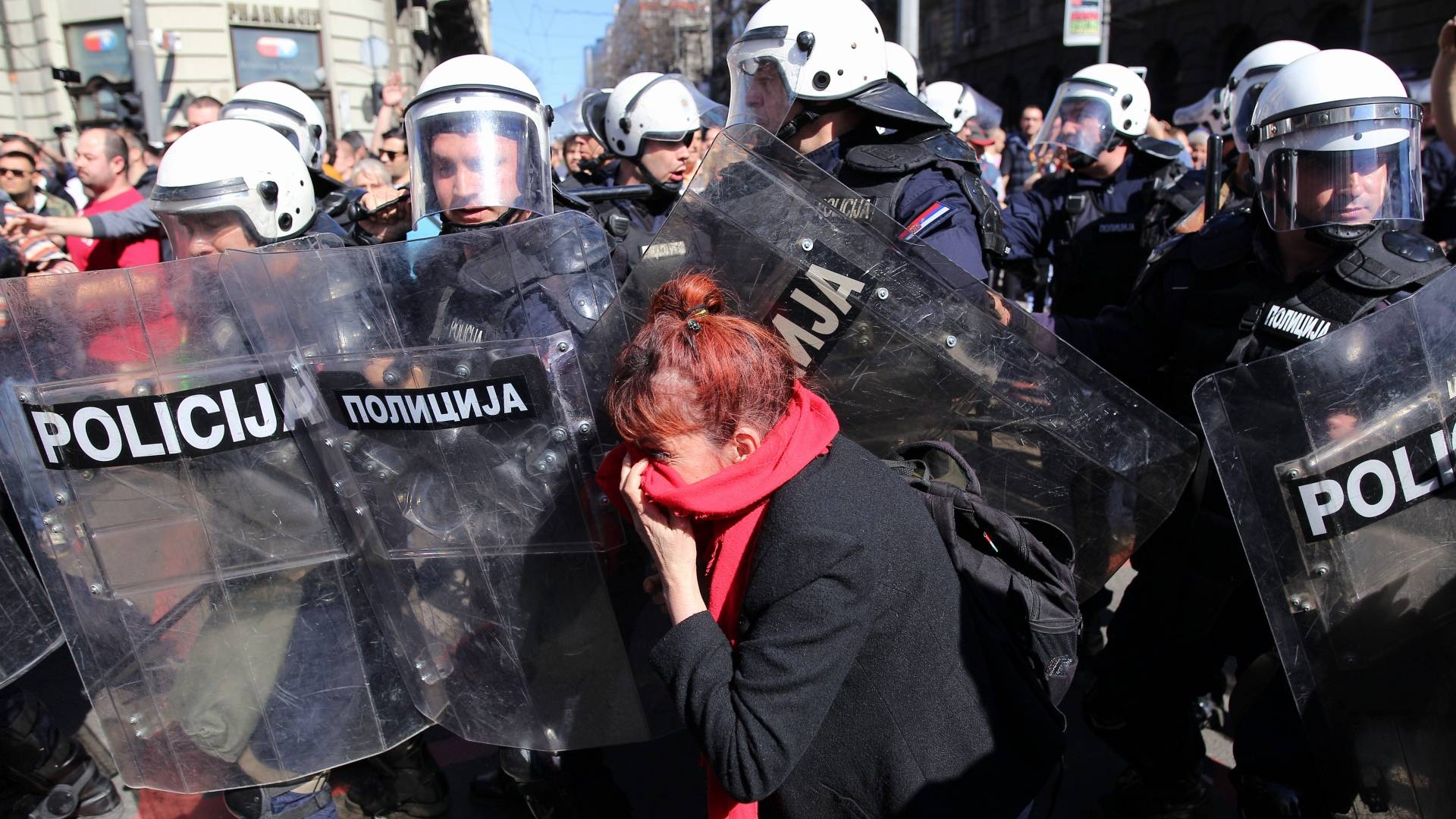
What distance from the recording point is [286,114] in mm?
4746

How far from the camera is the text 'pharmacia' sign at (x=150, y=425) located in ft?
5.90

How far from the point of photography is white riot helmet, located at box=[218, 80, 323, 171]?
183 inches

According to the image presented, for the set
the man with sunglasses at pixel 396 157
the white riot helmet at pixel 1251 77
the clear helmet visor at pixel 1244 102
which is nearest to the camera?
the clear helmet visor at pixel 1244 102

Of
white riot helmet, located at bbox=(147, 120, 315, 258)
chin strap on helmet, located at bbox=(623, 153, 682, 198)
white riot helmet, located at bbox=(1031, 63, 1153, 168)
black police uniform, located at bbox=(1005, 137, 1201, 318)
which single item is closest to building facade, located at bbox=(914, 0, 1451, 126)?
white riot helmet, located at bbox=(1031, 63, 1153, 168)

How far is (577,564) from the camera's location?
1899mm

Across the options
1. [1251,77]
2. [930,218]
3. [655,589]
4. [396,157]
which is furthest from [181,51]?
[655,589]

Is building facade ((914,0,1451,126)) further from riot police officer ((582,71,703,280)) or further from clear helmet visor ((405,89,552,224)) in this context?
clear helmet visor ((405,89,552,224))

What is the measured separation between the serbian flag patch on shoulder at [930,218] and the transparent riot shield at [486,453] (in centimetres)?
84

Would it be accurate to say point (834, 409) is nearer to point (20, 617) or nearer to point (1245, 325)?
point (1245, 325)

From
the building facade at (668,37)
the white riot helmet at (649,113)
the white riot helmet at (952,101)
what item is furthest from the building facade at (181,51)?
the building facade at (668,37)

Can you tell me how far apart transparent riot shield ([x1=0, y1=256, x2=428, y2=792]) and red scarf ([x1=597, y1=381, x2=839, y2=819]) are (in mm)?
639

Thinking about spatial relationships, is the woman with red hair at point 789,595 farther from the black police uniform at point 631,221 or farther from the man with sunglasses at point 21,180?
the man with sunglasses at point 21,180

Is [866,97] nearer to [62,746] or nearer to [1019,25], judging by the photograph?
[62,746]

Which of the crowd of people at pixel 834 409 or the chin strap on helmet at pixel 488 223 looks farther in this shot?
the chin strap on helmet at pixel 488 223
